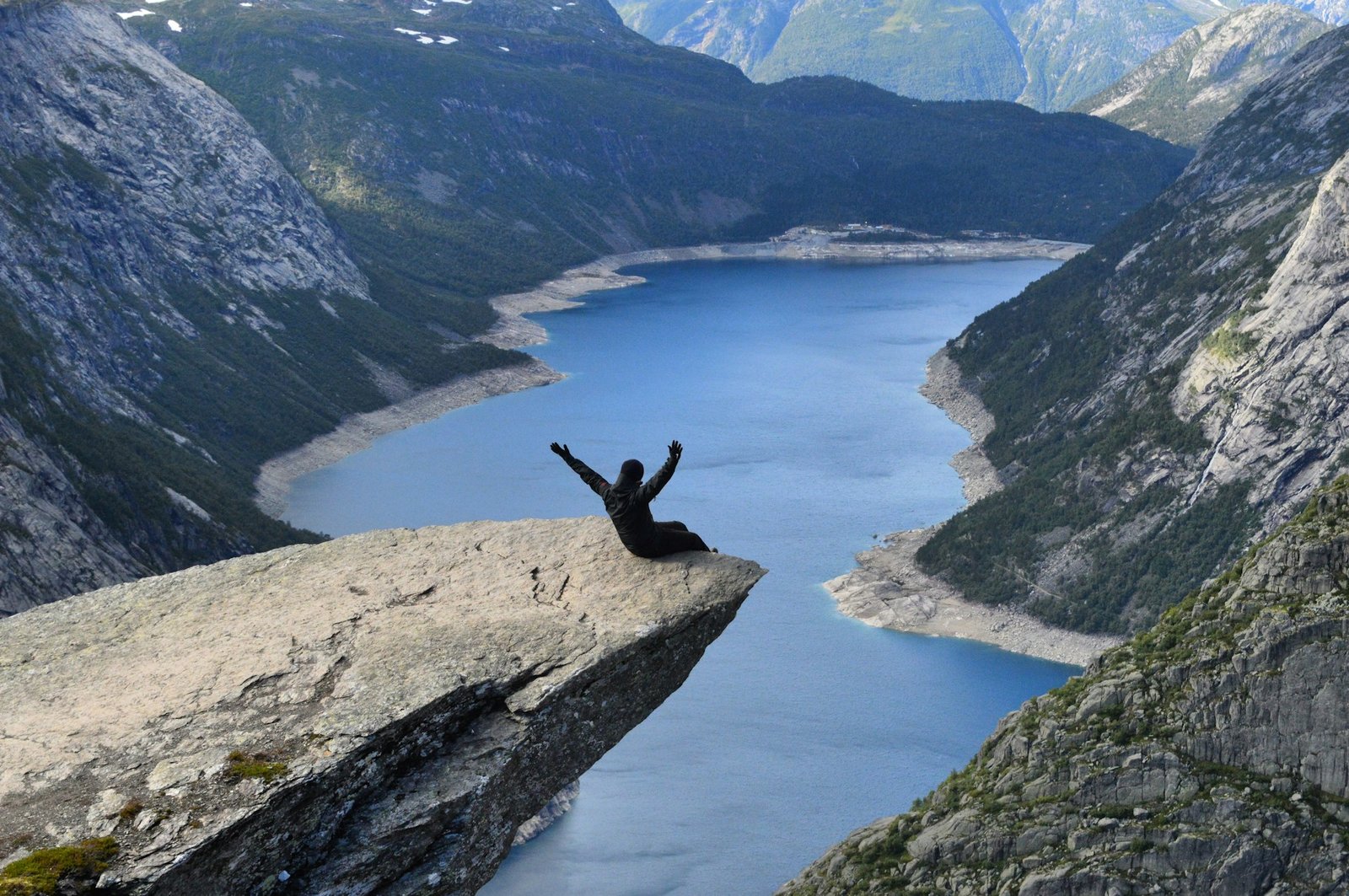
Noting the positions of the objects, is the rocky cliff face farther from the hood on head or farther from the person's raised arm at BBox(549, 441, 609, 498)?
the hood on head

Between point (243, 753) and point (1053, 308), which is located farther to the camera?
point (1053, 308)

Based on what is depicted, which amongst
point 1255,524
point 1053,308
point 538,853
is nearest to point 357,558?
point 538,853

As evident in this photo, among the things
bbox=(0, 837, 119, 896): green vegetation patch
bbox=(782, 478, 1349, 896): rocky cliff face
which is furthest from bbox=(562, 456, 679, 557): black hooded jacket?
bbox=(782, 478, 1349, 896): rocky cliff face

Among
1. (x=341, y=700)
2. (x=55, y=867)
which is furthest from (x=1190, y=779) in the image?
(x=55, y=867)

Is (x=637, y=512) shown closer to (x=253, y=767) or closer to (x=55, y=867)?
(x=253, y=767)

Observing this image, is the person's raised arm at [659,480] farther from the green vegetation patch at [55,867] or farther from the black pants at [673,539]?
the green vegetation patch at [55,867]

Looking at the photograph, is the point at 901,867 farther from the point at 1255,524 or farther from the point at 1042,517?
the point at 1042,517
